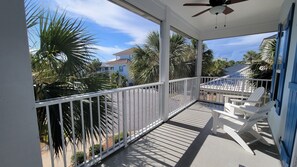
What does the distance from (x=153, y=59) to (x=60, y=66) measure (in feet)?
11.7

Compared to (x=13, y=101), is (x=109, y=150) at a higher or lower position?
lower

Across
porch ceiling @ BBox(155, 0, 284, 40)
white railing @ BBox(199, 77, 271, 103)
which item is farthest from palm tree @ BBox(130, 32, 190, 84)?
white railing @ BBox(199, 77, 271, 103)

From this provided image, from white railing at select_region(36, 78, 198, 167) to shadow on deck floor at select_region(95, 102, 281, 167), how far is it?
210mm

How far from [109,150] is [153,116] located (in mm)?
1207

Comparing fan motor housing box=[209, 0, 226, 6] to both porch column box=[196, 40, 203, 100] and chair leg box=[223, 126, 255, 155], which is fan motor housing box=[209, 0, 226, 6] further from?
porch column box=[196, 40, 203, 100]

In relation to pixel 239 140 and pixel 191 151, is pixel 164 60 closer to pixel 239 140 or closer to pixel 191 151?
pixel 191 151

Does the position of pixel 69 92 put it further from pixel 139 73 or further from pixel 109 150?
pixel 139 73

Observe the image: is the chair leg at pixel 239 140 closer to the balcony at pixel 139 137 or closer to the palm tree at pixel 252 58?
the balcony at pixel 139 137

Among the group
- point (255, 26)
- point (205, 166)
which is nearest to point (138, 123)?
point (205, 166)

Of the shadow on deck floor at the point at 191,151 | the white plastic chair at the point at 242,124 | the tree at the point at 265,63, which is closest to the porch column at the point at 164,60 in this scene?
the shadow on deck floor at the point at 191,151

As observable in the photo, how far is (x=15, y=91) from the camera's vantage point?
1.07m

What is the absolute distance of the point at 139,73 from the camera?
4.89 meters

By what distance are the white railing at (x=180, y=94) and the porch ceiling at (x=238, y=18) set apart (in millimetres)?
1643

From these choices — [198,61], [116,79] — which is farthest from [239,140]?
[198,61]
